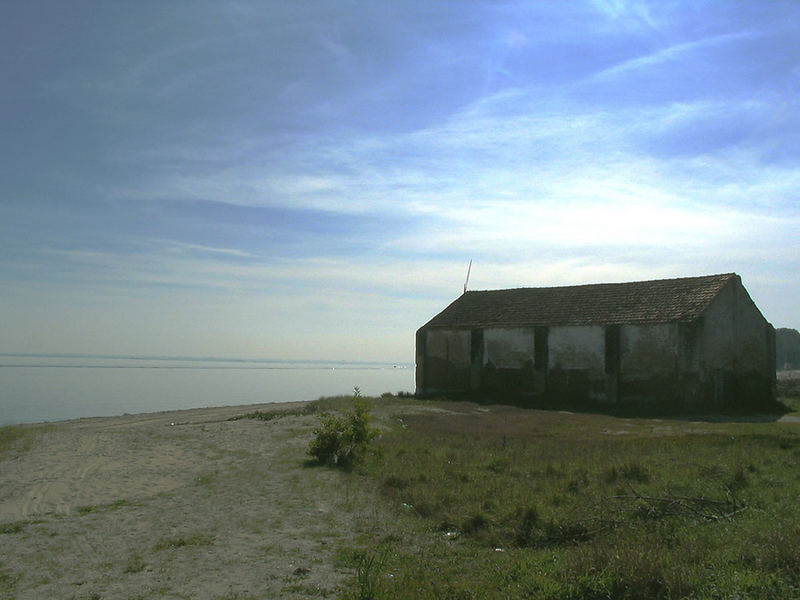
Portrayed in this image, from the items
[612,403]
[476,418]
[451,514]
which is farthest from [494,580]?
[612,403]

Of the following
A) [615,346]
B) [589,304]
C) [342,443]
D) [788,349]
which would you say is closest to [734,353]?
[615,346]

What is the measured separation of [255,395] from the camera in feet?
167

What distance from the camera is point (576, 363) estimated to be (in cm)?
3175

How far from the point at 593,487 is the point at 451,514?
2.69 m

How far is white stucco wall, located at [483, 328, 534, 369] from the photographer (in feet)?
111

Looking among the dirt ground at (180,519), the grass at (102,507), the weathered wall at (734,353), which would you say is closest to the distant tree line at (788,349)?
the weathered wall at (734,353)

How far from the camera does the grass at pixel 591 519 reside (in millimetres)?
6270

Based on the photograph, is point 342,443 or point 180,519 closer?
point 180,519

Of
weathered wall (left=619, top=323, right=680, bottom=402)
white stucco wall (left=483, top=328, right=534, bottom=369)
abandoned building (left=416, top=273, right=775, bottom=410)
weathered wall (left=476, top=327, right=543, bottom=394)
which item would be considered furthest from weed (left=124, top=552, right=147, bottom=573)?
white stucco wall (left=483, top=328, right=534, bottom=369)

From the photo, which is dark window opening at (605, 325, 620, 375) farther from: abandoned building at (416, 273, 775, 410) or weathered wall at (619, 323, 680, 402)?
weathered wall at (619, 323, 680, 402)

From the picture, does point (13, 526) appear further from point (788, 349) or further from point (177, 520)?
point (788, 349)

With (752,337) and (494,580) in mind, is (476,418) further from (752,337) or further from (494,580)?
(494,580)

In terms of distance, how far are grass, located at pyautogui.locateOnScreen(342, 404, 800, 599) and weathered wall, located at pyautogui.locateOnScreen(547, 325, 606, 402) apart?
13211 mm

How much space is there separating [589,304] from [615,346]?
344 centimetres
